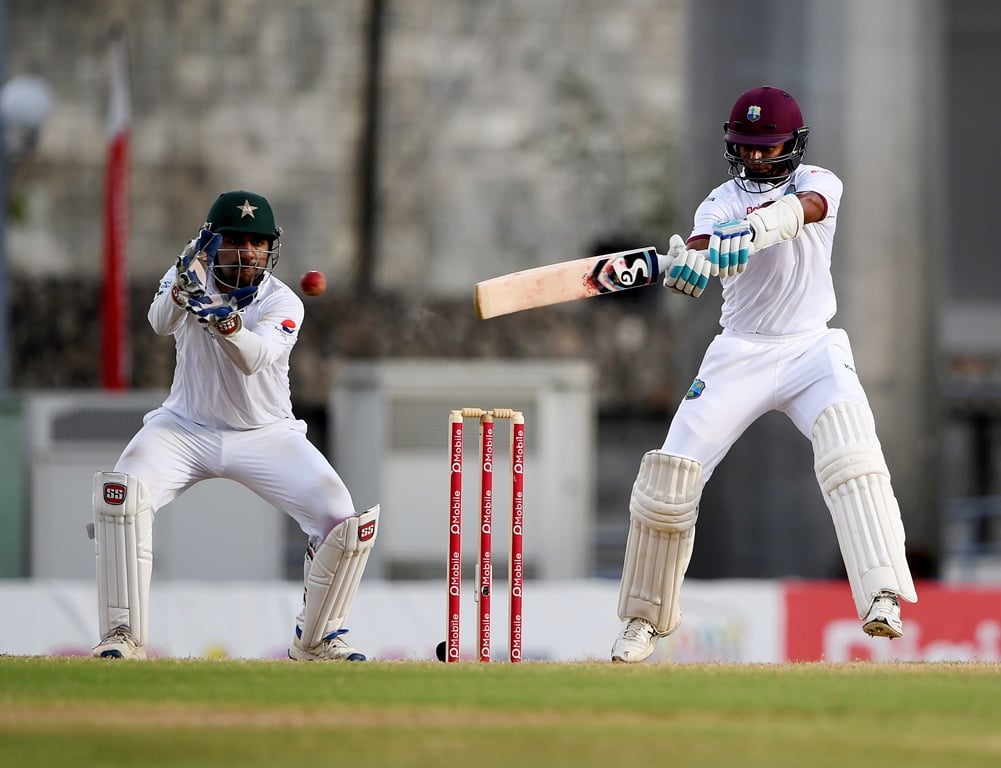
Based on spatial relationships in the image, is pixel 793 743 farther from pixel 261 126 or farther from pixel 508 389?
pixel 261 126

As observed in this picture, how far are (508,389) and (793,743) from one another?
7.24 m

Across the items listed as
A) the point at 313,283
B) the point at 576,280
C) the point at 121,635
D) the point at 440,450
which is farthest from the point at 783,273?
the point at 440,450

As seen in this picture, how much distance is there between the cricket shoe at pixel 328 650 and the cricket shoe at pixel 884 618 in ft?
5.27

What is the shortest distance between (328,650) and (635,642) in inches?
38.9

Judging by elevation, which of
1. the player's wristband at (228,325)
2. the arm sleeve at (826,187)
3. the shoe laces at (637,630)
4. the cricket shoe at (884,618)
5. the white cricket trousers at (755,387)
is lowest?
the shoe laces at (637,630)

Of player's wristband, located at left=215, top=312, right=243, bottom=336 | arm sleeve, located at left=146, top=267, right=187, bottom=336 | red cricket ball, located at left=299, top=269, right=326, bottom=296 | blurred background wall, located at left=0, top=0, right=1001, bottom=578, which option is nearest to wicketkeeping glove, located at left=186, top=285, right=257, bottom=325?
player's wristband, located at left=215, top=312, right=243, bottom=336

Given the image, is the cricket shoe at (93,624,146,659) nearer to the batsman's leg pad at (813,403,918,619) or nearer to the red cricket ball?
the red cricket ball

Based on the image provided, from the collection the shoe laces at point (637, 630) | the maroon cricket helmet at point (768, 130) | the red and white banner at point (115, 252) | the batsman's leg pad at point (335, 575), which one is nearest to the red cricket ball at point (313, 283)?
the batsman's leg pad at point (335, 575)

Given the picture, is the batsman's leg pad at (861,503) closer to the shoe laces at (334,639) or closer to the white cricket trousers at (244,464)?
the white cricket trousers at (244,464)

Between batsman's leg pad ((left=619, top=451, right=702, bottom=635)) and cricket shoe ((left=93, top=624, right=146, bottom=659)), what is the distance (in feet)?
4.88

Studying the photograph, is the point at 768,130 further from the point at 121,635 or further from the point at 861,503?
the point at 121,635

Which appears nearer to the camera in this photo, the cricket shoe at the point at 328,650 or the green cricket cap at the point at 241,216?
the green cricket cap at the point at 241,216

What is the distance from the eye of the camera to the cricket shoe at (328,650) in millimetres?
6695

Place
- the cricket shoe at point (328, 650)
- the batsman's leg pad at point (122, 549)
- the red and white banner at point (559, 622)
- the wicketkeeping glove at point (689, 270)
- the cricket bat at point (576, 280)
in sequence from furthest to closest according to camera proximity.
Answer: the red and white banner at point (559, 622)
the cricket shoe at point (328, 650)
the batsman's leg pad at point (122, 549)
the cricket bat at point (576, 280)
the wicketkeeping glove at point (689, 270)
